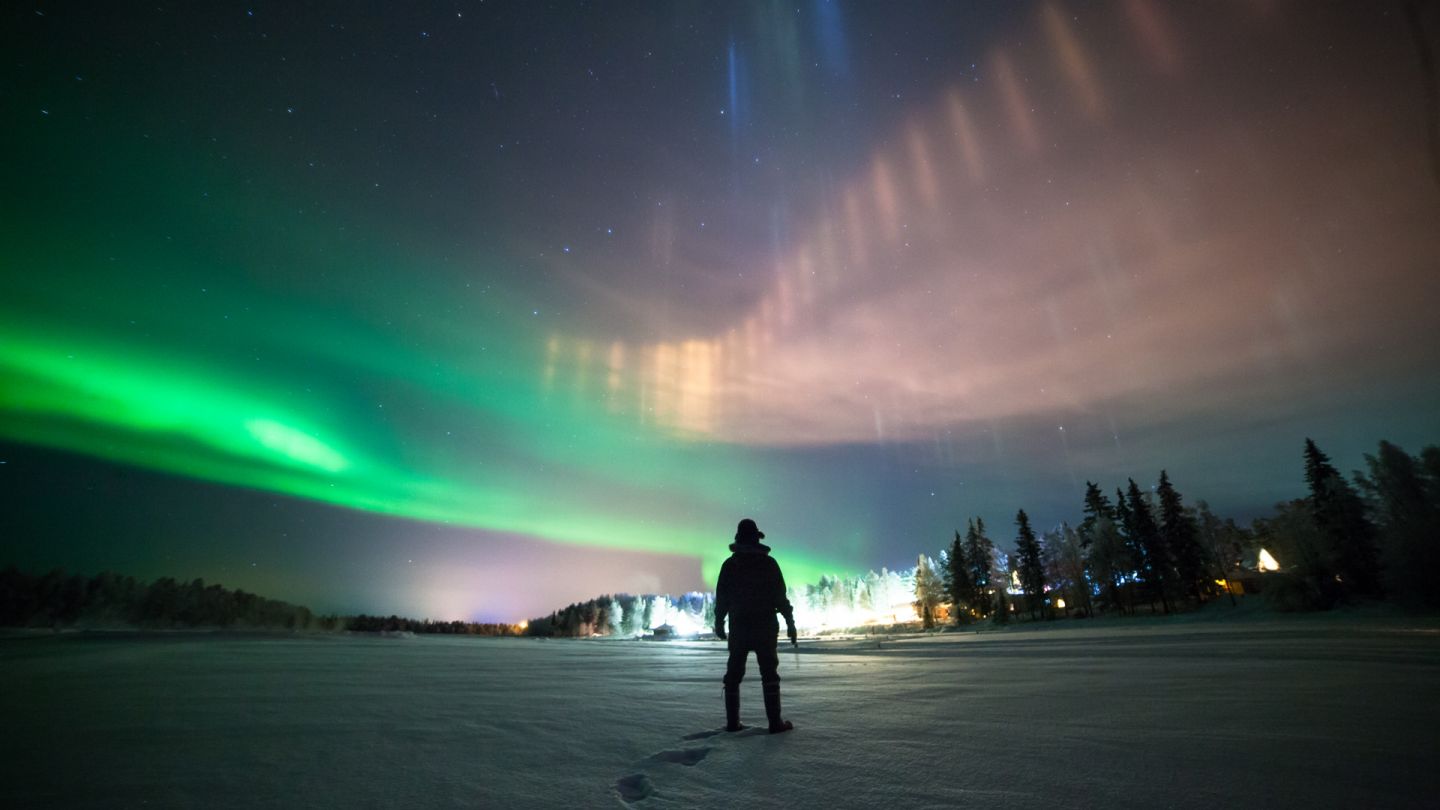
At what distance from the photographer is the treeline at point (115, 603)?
6388 centimetres

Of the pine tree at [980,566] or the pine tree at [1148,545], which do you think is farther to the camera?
the pine tree at [980,566]

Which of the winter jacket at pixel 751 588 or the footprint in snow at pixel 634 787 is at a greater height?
the winter jacket at pixel 751 588

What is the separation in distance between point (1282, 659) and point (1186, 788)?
10812mm

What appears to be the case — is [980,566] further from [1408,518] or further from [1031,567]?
[1408,518]

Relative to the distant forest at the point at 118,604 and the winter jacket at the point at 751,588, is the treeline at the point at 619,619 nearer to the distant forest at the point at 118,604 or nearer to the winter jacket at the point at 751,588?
the distant forest at the point at 118,604

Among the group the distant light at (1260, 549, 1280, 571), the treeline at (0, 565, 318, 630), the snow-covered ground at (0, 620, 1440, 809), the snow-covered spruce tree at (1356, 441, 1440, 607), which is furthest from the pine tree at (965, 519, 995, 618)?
the treeline at (0, 565, 318, 630)

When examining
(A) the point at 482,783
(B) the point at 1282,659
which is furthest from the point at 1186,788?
(B) the point at 1282,659

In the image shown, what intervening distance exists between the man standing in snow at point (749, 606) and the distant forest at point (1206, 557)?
44136 millimetres

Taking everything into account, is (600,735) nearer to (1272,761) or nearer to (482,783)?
(482,783)

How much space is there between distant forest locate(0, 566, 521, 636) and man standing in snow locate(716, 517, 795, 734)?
302ft

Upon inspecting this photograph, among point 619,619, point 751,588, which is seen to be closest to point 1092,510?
point 751,588

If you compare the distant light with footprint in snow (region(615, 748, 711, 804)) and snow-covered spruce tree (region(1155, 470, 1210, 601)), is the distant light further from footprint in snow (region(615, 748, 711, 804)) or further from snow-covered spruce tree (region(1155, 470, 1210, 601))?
footprint in snow (region(615, 748, 711, 804))

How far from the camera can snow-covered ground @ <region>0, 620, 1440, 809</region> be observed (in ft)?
9.80

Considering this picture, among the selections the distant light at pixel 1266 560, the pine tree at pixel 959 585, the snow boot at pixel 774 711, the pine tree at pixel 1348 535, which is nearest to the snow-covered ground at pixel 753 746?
the snow boot at pixel 774 711
